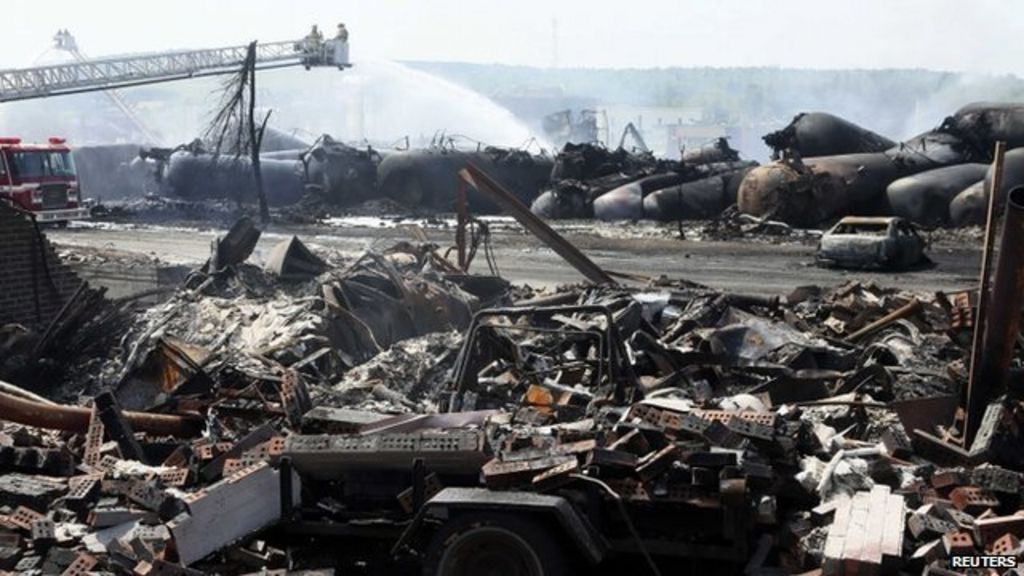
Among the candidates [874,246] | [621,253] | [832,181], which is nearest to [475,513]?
[874,246]

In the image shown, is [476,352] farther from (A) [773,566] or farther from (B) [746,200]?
(B) [746,200]

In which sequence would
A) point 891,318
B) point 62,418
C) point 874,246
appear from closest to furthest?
1. point 62,418
2. point 891,318
3. point 874,246

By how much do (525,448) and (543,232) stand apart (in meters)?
9.09

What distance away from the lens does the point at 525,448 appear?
5.96 m

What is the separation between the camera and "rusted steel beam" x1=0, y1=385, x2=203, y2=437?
836 centimetres

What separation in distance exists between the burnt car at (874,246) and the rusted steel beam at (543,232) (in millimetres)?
7201

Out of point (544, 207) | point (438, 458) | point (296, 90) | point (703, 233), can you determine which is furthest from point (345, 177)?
point (296, 90)

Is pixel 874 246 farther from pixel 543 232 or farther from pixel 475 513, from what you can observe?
pixel 475 513

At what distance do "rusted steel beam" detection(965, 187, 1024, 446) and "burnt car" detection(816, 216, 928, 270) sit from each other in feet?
42.0

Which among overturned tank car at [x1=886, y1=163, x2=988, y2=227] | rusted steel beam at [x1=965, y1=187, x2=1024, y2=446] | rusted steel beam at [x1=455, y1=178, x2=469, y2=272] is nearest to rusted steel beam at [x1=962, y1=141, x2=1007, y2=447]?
rusted steel beam at [x1=965, y1=187, x2=1024, y2=446]

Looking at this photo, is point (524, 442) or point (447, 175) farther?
point (447, 175)

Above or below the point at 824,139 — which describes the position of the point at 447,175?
below

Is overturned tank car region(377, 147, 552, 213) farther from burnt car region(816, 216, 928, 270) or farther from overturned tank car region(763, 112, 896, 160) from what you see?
burnt car region(816, 216, 928, 270)

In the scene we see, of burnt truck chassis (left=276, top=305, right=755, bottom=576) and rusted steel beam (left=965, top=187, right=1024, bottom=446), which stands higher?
rusted steel beam (left=965, top=187, right=1024, bottom=446)
